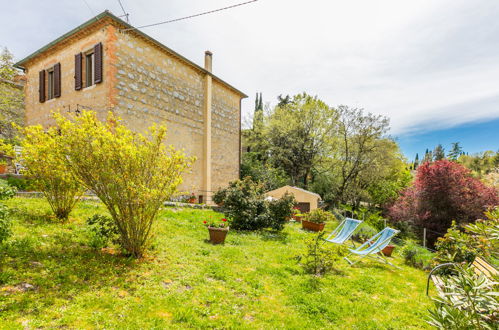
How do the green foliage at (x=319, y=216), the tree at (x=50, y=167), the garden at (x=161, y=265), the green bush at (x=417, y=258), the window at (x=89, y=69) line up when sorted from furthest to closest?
the window at (x=89, y=69)
the green foliage at (x=319, y=216)
the green bush at (x=417, y=258)
the tree at (x=50, y=167)
the garden at (x=161, y=265)

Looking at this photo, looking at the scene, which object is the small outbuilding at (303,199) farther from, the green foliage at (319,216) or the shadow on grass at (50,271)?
the shadow on grass at (50,271)

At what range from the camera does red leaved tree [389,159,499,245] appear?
10.4 metres

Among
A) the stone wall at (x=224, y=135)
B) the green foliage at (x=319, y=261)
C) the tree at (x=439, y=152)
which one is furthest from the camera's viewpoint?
the tree at (x=439, y=152)

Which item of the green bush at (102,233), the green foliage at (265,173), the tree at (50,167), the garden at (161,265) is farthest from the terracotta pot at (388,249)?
the green foliage at (265,173)

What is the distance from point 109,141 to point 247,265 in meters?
3.34

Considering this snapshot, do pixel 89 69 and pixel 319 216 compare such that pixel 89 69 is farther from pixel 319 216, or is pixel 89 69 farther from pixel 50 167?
pixel 319 216

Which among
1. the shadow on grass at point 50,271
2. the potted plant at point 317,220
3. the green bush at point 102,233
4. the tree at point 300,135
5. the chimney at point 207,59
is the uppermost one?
the chimney at point 207,59

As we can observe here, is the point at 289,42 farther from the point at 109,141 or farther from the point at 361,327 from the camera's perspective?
the point at 361,327

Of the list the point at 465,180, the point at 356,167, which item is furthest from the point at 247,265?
the point at 356,167

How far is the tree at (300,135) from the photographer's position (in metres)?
19.1

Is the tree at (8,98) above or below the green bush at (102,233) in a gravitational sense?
above

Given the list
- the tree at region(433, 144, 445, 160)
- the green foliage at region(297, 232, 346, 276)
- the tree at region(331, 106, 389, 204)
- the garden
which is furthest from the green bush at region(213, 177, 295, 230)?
the tree at region(433, 144, 445, 160)

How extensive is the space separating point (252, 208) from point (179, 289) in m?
4.66

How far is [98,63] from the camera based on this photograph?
29.3 ft
